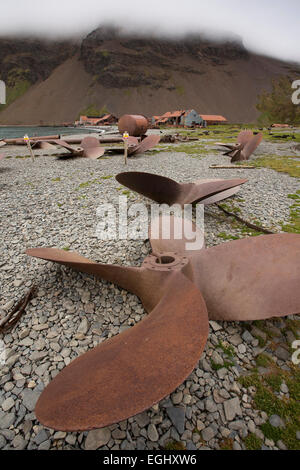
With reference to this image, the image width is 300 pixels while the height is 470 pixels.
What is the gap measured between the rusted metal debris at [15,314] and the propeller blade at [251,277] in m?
1.68

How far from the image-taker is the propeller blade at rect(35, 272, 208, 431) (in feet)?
2.93

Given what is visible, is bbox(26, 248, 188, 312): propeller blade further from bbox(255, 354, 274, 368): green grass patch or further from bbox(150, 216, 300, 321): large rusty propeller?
bbox(255, 354, 274, 368): green grass patch

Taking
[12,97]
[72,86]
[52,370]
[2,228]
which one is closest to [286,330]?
[52,370]

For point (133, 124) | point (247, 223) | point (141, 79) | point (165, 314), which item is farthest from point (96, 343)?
point (141, 79)

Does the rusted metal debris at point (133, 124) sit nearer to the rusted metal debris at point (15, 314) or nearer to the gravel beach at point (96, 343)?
the gravel beach at point (96, 343)

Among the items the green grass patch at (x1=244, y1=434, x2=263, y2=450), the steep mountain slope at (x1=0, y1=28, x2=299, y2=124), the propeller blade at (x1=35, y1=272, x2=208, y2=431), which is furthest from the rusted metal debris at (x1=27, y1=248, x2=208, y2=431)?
the steep mountain slope at (x1=0, y1=28, x2=299, y2=124)

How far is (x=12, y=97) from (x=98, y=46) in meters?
56.7

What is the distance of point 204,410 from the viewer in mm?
1494

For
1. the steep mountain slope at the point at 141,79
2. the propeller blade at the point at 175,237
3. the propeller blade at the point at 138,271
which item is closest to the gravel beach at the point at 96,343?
the propeller blade at the point at 138,271

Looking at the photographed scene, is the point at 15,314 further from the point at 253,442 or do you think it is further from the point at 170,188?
the point at 170,188

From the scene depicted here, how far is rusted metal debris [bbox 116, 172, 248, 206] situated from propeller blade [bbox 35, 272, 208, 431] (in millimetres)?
2486

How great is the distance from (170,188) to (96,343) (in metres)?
2.85

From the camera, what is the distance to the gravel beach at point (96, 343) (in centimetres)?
139

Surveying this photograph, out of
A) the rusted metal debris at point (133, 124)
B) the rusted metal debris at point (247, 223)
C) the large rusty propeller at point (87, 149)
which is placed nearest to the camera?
the rusted metal debris at point (247, 223)
